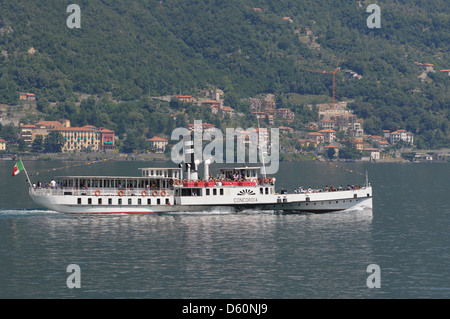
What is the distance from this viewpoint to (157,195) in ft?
316

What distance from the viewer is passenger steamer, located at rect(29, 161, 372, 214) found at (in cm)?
9569

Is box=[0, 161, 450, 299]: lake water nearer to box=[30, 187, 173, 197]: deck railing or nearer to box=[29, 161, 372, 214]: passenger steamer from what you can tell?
box=[29, 161, 372, 214]: passenger steamer

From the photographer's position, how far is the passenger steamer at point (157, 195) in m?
95.7

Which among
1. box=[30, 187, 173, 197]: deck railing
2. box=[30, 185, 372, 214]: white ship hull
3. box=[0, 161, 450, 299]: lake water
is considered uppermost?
box=[30, 187, 173, 197]: deck railing

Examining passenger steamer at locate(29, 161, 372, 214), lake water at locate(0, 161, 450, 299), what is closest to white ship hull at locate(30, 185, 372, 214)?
passenger steamer at locate(29, 161, 372, 214)

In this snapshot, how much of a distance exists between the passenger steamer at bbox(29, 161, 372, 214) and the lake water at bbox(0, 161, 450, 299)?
1.42 m

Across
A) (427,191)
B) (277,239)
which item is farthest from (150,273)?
(427,191)

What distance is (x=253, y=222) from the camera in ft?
302

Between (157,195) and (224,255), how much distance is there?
25.1 metres

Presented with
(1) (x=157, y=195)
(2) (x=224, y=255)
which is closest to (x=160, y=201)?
(1) (x=157, y=195)

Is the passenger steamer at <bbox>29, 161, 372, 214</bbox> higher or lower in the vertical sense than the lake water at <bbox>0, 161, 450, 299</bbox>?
higher

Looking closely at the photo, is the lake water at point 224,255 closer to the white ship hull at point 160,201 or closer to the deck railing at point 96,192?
the white ship hull at point 160,201
